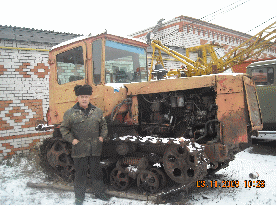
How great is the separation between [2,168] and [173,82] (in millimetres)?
4827

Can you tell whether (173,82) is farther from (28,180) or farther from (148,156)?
(28,180)

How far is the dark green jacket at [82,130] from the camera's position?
3670 millimetres

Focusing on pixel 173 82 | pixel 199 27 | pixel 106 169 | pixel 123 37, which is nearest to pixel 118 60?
pixel 123 37

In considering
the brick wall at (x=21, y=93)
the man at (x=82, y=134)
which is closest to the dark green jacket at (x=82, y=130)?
the man at (x=82, y=134)

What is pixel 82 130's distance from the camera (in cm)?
369

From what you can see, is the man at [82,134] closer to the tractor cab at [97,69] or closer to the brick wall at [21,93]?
the tractor cab at [97,69]

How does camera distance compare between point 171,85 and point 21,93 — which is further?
point 21,93

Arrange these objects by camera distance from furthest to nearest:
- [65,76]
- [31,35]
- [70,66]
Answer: [31,35], [65,76], [70,66]

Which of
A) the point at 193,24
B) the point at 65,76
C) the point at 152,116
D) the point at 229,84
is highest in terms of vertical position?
the point at 193,24

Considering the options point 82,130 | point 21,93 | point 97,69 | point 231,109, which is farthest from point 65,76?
point 231,109

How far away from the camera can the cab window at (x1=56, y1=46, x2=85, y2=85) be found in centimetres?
457

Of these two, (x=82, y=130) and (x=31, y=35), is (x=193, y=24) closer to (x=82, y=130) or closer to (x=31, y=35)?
(x=31, y=35)

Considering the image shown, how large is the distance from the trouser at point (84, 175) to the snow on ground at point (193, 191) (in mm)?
239

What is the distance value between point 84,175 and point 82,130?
2.24 feet
